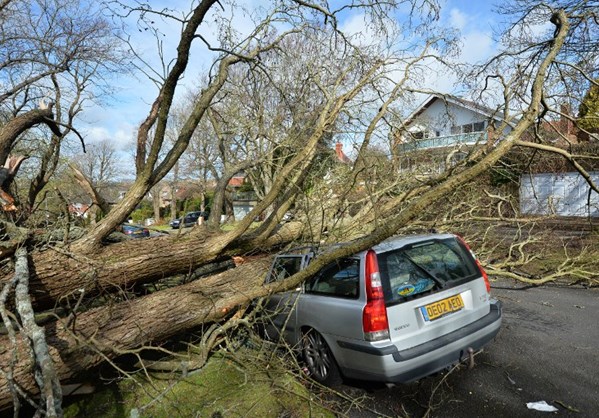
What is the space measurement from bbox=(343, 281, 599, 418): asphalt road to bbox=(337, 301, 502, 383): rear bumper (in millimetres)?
233

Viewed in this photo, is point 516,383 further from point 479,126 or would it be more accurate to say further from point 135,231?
point 479,126

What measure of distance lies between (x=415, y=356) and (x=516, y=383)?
45.3 inches

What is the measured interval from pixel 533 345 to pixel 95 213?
6019 mm

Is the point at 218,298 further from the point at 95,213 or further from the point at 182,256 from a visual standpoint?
the point at 95,213

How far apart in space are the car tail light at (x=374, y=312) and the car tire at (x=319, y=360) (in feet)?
2.08

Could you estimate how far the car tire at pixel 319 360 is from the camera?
3645 millimetres

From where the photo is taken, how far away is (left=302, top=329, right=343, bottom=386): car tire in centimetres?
364

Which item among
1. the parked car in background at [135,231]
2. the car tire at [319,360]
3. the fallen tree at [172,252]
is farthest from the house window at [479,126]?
the car tire at [319,360]

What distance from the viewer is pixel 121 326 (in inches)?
148

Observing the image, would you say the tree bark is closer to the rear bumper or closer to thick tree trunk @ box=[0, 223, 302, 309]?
thick tree trunk @ box=[0, 223, 302, 309]

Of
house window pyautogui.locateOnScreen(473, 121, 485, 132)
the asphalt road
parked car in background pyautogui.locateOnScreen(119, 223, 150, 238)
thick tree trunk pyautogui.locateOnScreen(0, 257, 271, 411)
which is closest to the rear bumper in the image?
the asphalt road

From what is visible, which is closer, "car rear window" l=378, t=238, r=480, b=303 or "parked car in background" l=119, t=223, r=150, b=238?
"car rear window" l=378, t=238, r=480, b=303

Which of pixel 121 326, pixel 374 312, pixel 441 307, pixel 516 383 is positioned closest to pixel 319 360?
pixel 374 312

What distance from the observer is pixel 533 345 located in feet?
14.3
